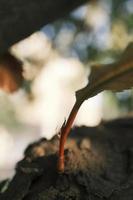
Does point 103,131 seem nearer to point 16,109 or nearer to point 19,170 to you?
point 19,170

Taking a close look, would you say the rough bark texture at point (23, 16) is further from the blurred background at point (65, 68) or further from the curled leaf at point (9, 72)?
the blurred background at point (65, 68)

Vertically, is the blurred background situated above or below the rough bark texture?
above

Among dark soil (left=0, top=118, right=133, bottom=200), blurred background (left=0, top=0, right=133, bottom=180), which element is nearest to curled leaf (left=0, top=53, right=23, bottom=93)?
dark soil (left=0, top=118, right=133, bottom=200)

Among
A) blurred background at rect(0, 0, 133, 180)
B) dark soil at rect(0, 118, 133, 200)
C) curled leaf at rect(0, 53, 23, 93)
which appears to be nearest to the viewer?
dark soil at rect(0, 118, 133, 200)

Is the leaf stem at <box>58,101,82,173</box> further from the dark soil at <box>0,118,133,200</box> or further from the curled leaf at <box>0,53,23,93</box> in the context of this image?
the curled leaf at <box>0,53,23,93</box>

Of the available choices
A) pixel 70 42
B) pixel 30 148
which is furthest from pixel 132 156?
pixel 70 42

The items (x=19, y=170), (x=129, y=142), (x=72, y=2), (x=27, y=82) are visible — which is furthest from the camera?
(x=27, y=82)

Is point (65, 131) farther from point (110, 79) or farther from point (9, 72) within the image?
point (9, 72)
